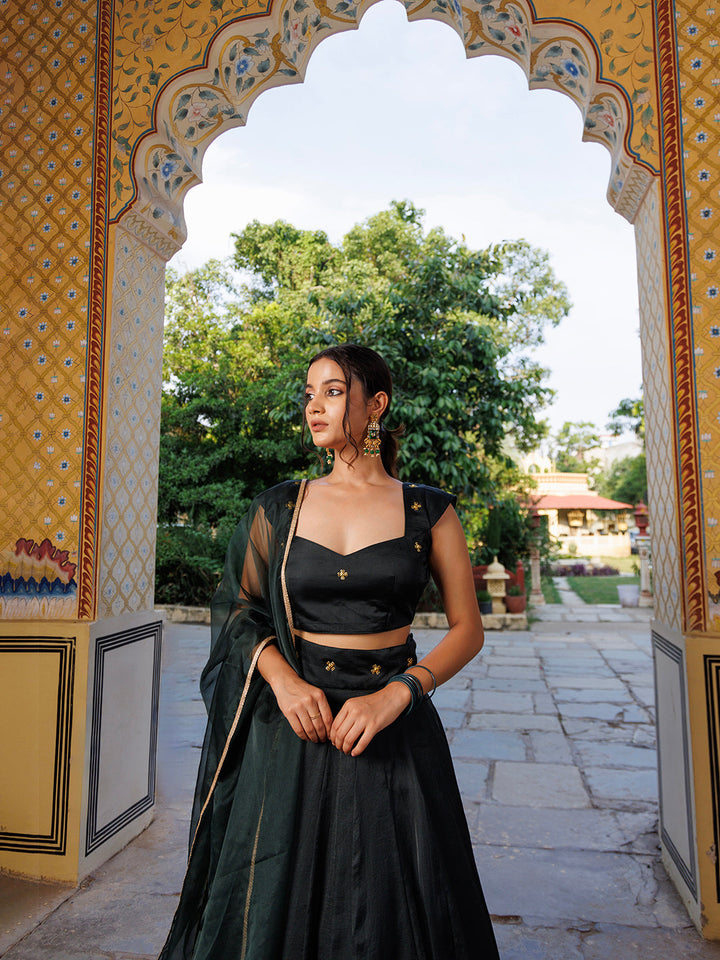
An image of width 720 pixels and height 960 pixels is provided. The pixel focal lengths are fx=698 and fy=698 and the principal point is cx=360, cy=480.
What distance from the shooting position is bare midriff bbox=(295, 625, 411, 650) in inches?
55.1

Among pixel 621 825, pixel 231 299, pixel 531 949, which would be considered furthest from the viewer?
pixel 231 299

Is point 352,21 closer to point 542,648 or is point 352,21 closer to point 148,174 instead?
point 148,174

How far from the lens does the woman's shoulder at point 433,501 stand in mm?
1497

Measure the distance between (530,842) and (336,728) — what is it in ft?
5.96

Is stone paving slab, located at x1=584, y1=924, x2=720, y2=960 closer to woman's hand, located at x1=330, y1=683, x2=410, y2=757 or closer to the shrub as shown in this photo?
woman's hand, located at x1=330, y1=683, x2=410, y2=757

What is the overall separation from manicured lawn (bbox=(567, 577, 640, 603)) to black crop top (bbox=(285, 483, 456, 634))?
441 inches

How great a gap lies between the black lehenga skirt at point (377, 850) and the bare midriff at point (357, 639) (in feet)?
0.04

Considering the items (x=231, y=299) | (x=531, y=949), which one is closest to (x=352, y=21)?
(x=531, y=949)

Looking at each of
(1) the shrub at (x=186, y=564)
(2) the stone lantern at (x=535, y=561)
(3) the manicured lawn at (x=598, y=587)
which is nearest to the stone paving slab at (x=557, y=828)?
(1) the shrub at (x=186, y=564)

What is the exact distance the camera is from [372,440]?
1.53m

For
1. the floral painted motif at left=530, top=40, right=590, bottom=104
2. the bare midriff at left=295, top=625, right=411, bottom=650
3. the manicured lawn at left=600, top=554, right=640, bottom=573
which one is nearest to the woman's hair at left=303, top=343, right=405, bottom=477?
the bare midriff at left=295, top=625, right=411, bottom=650

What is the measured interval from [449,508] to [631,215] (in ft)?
5.84

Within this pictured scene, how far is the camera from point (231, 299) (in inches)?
535

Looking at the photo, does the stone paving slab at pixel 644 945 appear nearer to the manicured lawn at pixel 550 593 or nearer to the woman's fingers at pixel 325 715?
the woman's fingers at pixel 325 715
